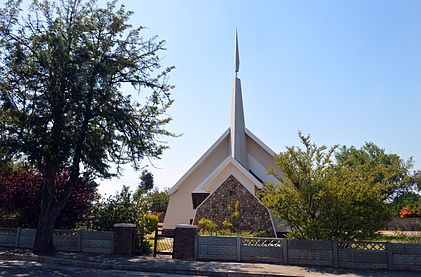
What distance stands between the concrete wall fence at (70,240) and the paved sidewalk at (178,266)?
616 millimetres

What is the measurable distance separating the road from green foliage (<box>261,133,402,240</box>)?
15.2ft

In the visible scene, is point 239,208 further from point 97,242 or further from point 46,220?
point 46,220

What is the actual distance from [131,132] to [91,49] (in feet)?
12.2

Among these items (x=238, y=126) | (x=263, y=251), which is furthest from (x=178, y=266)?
(x=238, y=126)

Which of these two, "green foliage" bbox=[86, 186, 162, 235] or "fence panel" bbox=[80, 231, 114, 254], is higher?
"green foliage" bbox=[86, 186, 162, 235]

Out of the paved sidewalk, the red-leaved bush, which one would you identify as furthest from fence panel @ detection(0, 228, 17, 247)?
the paved sidewalk

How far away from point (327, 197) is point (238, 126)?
15651 millimetres

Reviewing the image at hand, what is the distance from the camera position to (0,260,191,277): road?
9633 mm

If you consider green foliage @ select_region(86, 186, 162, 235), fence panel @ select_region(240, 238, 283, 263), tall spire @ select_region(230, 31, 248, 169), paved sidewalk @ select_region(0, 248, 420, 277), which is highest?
tall spire @ select_region(230, 31, 248, 169)

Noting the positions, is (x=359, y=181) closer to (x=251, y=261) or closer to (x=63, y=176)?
(x=251, y=261)

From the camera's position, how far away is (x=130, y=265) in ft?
36.3

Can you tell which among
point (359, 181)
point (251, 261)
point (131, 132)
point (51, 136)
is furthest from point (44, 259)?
point (359, 181)

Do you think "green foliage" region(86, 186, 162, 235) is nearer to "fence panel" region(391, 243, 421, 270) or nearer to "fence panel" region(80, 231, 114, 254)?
"fence panel" region(80, 231, 114, 254)

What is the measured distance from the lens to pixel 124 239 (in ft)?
42.8
